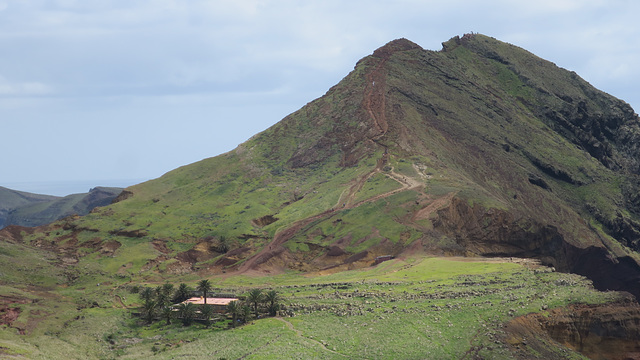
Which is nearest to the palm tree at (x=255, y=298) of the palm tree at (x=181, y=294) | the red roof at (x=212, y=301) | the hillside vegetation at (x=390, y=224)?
the hillside vegetation at (x=390, y=224)

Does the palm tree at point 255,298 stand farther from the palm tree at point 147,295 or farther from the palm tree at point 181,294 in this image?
the palm tree at point 147,295

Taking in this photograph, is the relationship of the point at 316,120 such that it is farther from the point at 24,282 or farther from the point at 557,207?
the point at 24,282

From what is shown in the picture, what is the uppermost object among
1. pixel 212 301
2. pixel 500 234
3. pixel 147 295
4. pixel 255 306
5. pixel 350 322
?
pixel 500 234

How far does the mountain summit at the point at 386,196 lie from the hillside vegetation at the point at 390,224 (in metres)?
0.45

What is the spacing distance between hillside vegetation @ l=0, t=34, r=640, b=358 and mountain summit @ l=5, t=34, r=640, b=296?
0.45 m

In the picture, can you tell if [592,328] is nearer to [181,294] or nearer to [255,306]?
[255,306]

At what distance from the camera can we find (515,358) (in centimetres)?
6034

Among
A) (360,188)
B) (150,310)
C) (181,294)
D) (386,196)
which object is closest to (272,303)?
(150,310)

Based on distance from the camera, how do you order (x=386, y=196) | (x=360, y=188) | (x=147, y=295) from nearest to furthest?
(x=147, y=295)
(x=386, y=196)
(x=360, y=188)

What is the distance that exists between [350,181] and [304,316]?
7027 cm

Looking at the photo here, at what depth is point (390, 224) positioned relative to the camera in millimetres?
119500

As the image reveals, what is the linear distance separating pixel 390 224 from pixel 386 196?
38.2 feet

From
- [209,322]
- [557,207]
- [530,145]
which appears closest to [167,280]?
[209,322]

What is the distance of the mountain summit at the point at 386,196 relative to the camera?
11988 centimetres
